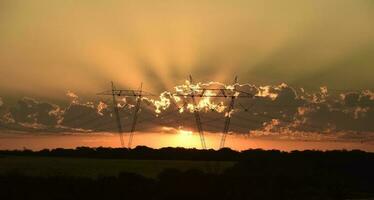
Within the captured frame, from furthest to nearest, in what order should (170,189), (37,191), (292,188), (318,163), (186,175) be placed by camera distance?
(318,163) < (292,188) < (186,175) < (170,189) < (37,191)

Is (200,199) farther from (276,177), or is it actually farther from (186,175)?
(276,177)

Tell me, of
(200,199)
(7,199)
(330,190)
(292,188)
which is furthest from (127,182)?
(330,190)

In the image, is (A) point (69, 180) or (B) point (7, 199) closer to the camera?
(B) point (7, 199)

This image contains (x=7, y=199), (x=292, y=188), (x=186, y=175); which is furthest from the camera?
(x=292, y=188)

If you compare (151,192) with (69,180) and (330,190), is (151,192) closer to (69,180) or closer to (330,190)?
(69,180)

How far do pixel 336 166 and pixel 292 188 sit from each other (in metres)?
82.4

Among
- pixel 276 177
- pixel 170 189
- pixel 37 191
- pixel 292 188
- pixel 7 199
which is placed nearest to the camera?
pixel 7 199

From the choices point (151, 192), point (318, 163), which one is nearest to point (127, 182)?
point (151, 192)

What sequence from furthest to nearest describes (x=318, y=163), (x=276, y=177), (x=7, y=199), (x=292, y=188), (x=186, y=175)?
1. (x=318, y=163)
2. (x=276, y=177)
3. (x=292, y=188)
4. (x=186, y=175)
5. (x=7, y=199)

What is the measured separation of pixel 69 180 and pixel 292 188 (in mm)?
42898

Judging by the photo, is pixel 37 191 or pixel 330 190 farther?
pixel 330 190

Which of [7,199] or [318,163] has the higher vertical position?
[318,163]

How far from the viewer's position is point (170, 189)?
95.8m

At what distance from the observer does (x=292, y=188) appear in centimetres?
11256
